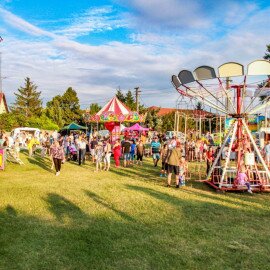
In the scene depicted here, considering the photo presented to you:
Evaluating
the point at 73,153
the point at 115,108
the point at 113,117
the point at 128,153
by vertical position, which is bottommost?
the point at 73,153

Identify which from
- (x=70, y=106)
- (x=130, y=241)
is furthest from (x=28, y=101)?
(x=130, y=241)

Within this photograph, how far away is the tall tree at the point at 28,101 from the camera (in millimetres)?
70012

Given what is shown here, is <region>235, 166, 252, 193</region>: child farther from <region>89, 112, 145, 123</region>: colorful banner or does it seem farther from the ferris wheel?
<region>89, 112, 145, 123</region>: colorful banner

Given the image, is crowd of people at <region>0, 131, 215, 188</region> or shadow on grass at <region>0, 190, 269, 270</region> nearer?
shadow on grass at <region>0, 190, 269, 270</region>

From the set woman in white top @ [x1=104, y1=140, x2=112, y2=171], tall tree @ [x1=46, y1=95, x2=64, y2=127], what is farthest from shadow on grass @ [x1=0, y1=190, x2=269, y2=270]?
tall tree @ [x1=46, y1=95, x2=64, y2=127]

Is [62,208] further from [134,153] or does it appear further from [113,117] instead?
[113,117]

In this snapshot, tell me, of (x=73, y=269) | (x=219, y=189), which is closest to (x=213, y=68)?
(x=219, y=189)

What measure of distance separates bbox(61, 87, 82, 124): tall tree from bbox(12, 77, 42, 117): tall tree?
11.4 m

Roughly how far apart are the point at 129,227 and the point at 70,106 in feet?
182

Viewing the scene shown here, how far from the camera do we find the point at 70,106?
200ft

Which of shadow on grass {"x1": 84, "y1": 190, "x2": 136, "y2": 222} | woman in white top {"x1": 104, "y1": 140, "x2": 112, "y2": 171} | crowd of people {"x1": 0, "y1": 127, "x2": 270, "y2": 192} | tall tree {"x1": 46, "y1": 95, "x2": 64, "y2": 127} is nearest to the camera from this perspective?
shadow on grass {"x1": 84, "y1": 190, "x2": 136, "y2": 222}

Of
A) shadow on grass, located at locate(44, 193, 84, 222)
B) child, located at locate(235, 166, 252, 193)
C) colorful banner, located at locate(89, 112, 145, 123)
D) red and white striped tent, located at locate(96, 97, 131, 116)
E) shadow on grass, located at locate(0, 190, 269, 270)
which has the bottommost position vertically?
shadow on grass, located at locate(0, 190, 269, 270)

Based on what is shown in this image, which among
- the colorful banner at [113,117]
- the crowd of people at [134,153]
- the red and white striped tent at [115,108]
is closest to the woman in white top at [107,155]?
the crowd of people at [134,153]

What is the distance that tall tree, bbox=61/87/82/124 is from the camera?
5884 centimetres
